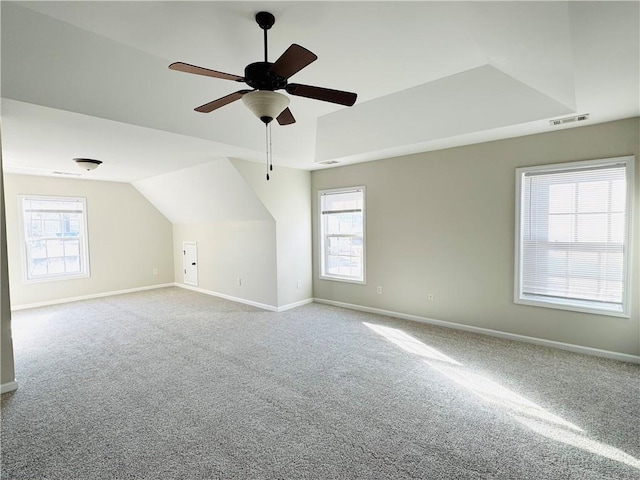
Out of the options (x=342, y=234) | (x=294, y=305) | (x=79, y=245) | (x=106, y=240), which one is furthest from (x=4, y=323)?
(x=342, y=234)

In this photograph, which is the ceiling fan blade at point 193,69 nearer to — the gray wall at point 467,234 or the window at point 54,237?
the gray wall at point 467,234

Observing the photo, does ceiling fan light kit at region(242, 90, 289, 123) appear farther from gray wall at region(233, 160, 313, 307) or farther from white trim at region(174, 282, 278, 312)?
white trim at region(174, 282, 278, 312)

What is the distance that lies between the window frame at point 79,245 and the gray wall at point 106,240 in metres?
0.05

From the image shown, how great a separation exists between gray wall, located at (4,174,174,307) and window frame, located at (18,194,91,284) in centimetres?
5

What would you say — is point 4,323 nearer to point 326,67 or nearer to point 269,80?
point 269,80

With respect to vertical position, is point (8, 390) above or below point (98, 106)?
below

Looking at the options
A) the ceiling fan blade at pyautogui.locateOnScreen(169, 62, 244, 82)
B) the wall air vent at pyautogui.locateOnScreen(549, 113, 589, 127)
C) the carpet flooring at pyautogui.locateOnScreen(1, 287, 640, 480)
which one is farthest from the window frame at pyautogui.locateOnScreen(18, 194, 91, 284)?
the wall air vent at pyautogui.locateOnScreen(549, 113, 589, 127)

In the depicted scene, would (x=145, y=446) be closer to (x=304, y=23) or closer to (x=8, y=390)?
(x=8, y=390)

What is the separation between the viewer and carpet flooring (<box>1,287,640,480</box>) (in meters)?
1.90

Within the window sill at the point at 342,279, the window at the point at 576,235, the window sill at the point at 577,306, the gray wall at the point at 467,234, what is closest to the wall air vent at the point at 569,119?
the gray wall at the point at 467,234

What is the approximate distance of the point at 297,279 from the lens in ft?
18.1

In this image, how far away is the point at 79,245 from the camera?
6.17m

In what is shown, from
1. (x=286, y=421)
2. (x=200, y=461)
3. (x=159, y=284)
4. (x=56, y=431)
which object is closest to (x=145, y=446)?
(x=200, y=461)

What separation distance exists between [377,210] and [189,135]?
283cm
